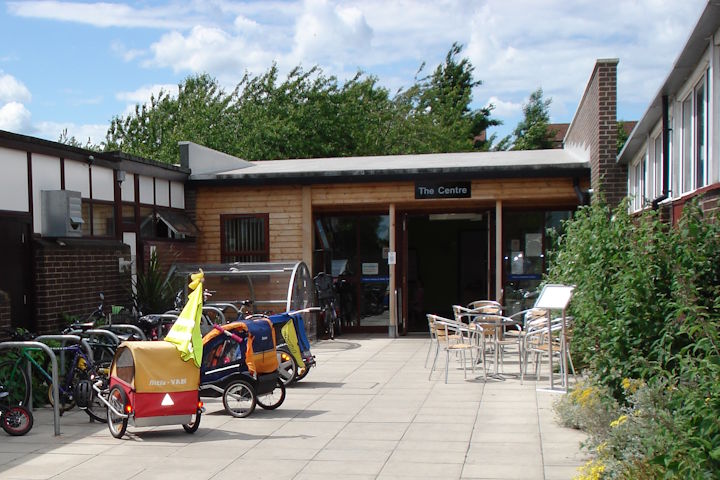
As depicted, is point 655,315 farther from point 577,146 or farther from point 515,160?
point 577,146

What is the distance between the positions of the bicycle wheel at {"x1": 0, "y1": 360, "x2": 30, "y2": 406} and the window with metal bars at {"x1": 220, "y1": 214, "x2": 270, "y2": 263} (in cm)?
781

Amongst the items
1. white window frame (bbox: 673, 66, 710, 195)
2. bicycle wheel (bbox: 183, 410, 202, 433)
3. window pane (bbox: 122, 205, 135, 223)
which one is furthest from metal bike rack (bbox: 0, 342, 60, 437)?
white window frame (bbox: 673, 66, 710, 195)

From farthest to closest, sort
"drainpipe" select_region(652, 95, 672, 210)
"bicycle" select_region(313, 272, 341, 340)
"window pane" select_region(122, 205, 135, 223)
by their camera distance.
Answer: "bicycle" select_region(313, 272, 341, 340), "window pane" select_region(122, 205, 135, 223), "drainpipe" select_region(652, 95, 672, 210)

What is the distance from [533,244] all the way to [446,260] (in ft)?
15.9

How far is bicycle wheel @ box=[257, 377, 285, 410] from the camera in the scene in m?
8.40

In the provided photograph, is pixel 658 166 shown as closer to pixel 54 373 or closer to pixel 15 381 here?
pixel 54 373

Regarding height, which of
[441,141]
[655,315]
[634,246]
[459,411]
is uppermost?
[441,141]

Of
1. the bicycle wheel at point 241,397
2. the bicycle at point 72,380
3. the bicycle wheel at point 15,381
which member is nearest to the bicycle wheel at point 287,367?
the bicycle wheel at point 241,397

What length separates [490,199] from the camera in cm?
1491

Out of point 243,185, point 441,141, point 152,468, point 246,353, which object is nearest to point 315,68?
point 441,141

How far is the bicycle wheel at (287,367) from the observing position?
978 centimetres

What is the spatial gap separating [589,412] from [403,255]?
9.36 m

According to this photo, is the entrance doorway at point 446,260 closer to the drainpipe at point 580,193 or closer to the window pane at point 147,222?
the drainpipe at point 580,193

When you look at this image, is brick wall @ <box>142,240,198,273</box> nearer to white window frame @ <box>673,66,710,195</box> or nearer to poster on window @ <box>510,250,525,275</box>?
poster on window @ <box>510,250,525,275</box>
